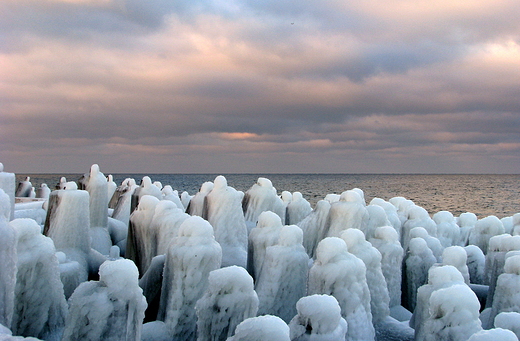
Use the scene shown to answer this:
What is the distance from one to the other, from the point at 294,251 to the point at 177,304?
215cm

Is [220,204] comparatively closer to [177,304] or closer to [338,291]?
[177,304]

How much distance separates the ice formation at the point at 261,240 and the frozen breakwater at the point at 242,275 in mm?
28

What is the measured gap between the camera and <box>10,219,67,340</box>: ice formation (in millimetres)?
5816

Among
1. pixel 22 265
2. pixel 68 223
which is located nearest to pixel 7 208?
pixel 22 265

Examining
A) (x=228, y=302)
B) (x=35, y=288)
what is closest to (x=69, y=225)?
(x=35, y=288)

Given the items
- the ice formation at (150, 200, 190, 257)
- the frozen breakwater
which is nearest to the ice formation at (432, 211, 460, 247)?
the frozen breakwater

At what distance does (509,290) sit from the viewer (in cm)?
678

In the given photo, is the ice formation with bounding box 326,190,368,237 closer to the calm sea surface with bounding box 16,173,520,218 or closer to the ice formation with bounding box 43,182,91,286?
the ice formation with bounding box 43,182,91,286

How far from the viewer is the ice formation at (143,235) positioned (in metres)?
9.50

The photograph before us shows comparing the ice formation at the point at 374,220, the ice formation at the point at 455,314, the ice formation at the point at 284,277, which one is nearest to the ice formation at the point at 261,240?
the ice formation at the point at 284,277

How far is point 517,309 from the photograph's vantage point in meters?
6.61

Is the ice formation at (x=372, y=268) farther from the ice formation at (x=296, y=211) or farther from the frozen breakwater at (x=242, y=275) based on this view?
the ice formation at (x=296, y=211)

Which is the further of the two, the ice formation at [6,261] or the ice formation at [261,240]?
the ice formation at [261,240]

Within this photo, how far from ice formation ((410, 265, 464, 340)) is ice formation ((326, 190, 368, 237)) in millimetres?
3037
